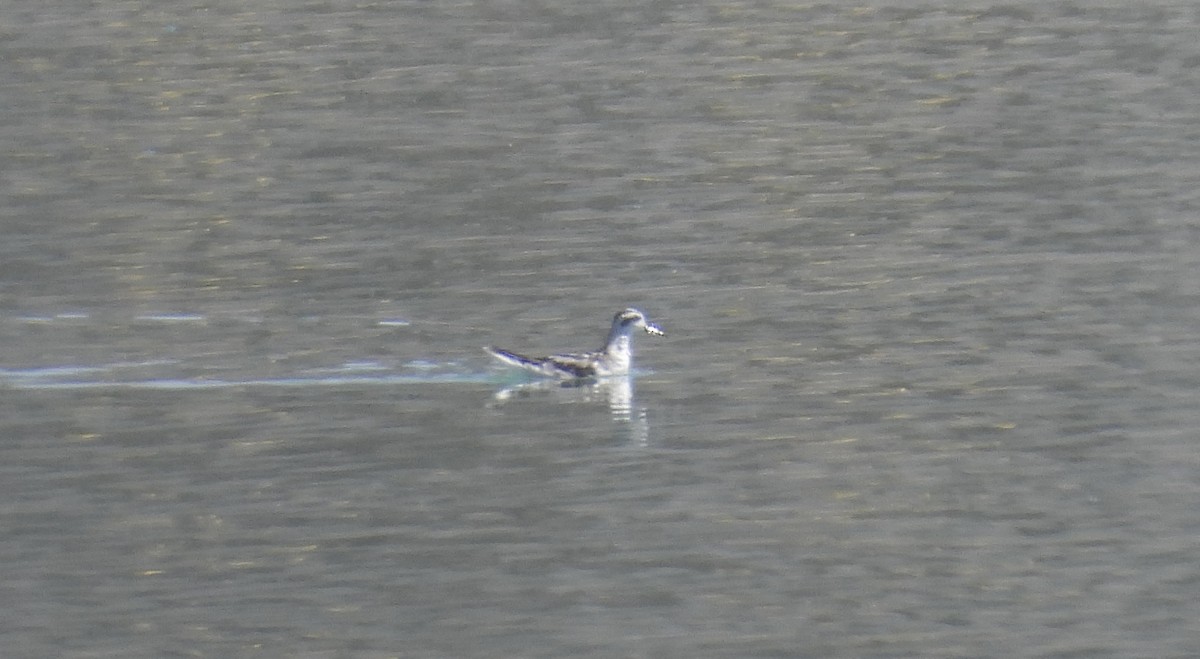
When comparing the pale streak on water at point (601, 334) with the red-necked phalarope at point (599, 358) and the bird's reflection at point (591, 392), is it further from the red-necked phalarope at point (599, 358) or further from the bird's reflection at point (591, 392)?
the red-necked phalarope at point (599, 358)

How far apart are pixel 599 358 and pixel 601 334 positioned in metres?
1.77

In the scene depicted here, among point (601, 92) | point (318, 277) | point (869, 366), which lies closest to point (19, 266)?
point (318, 277)

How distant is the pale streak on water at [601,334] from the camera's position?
13.4 meters

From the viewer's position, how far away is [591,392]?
1880 cm

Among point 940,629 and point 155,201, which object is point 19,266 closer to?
point 155,201

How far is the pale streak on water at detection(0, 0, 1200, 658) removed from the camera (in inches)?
529

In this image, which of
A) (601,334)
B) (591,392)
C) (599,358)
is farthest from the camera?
(601,334)

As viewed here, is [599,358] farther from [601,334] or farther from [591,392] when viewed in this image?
[601,334]

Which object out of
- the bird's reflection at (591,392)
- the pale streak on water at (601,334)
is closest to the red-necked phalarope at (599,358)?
the bird's reflection at (591,392)

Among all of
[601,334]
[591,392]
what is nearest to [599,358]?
[591,392]

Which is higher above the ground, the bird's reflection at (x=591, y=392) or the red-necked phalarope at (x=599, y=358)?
the red-necked phalarope at (x=599, y=358)

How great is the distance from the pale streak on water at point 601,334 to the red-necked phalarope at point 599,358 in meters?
0.23

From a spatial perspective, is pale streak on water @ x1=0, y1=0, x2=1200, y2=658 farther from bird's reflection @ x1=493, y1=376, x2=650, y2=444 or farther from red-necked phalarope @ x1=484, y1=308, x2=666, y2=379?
red-necked phalarope @ x1=484, y1=308, x2=666, y2=379

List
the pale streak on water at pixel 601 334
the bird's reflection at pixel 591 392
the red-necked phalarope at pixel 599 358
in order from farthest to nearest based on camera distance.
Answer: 1. the red-necked phalarope at pixel 599 358
2. the bird's reflection at pixel 591 392
3. the pale streak on water at pixel 601 334
